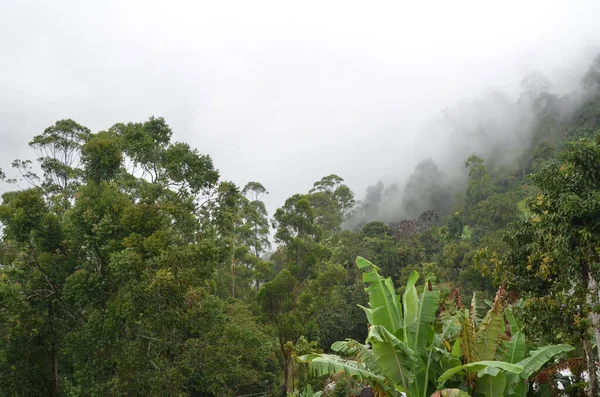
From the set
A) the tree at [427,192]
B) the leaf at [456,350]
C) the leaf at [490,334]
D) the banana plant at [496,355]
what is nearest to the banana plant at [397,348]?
the leaf at [456,350]

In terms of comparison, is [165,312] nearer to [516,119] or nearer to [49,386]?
[49,386]

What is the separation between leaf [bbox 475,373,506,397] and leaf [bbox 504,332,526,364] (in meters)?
0.59

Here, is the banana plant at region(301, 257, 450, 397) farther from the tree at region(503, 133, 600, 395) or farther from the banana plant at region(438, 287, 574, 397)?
the tree at region(503, 133, 600, 395)

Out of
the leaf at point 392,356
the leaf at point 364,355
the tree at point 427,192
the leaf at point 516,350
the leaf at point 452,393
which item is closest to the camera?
the leaf at point 452,393

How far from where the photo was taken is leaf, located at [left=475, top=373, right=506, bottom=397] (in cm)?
515

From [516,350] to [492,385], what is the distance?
77cm

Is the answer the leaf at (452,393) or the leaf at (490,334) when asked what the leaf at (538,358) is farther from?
the leaf at (452,393)

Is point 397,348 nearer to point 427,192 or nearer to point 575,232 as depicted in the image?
point 575,232

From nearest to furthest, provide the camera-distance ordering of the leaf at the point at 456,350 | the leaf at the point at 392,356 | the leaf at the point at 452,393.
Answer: the leaf at the point at 452,393
the leaf at the point at 392,356
the leaf at the point at 456,350

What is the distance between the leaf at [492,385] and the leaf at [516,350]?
59 cm

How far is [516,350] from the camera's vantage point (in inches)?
223

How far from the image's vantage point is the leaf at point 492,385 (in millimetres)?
5152

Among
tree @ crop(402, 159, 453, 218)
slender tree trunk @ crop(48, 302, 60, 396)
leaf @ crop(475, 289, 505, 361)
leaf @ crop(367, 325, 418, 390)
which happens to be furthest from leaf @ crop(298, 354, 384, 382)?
tree @ crop(402, 159, 453, 218)

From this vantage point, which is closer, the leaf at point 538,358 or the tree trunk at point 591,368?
the leaf at point 538,358
